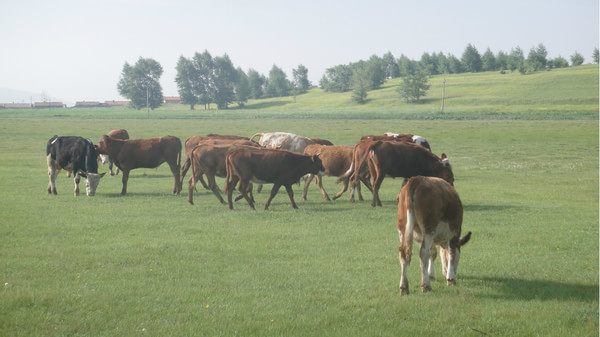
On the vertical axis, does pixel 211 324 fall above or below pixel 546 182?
above

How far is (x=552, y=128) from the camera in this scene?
2071 inches

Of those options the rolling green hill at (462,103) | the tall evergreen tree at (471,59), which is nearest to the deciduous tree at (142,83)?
the rolling green hill at (462,103)

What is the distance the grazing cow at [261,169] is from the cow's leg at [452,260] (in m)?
7.62

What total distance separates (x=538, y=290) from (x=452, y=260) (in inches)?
48.6

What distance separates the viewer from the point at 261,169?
15844 mm

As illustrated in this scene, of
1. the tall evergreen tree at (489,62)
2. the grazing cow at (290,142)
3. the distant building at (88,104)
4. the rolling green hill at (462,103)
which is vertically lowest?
the rolling green hill at (462,103)

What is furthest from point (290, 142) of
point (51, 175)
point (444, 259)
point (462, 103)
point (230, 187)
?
point (462, 103)

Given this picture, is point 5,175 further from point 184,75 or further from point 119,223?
point 184,75

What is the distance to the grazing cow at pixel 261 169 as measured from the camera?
15.8 meters

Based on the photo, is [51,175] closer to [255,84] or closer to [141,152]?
[141,152]

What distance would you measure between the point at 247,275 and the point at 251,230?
12.4 feet

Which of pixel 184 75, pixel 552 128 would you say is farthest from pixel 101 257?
pixel 184 75

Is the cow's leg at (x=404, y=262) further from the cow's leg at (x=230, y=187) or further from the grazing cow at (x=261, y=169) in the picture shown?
the cow's leg at (x=230, y=187)

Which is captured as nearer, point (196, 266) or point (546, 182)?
point (196, 266)
